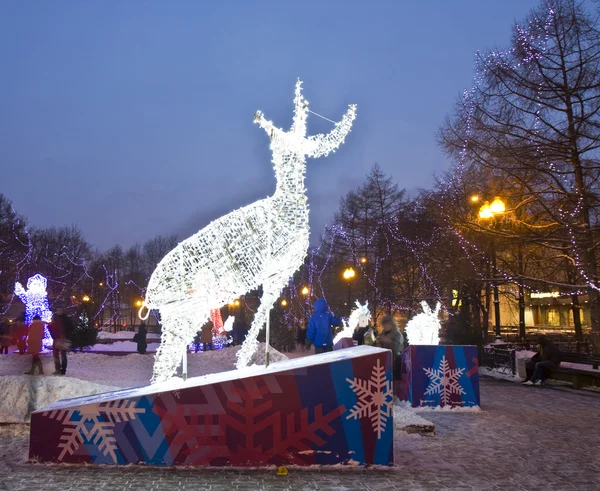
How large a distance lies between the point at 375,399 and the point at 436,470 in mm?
976

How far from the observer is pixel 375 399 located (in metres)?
5.79

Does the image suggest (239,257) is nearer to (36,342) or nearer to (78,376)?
(36,342)

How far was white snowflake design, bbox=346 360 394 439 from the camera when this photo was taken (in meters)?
5.75

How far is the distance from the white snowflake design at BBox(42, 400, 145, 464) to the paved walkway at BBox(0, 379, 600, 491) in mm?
214

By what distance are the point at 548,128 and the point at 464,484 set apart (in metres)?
11.9

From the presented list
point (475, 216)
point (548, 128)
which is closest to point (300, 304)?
point (475, 216)

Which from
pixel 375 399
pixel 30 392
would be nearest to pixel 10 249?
pixel 30 392

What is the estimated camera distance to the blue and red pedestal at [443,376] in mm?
9727

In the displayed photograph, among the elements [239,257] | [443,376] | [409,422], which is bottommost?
[409,422]

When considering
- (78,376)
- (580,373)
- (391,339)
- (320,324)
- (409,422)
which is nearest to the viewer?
(409,422)

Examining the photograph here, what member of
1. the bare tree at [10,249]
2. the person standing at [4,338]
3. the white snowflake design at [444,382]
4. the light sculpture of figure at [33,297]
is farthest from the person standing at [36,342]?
the bare tree at [10,249]

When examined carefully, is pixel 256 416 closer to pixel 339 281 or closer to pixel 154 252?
pixel 339 281

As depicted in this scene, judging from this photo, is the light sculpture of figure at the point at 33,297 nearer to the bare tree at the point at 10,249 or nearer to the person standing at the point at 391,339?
the bare tree at the point at 10,249

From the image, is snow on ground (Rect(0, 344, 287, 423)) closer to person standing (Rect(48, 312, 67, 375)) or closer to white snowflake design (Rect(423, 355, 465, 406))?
person standing (Rect(48, 312, 67, 375))
